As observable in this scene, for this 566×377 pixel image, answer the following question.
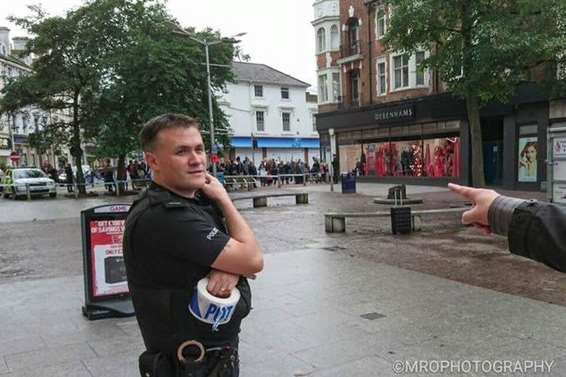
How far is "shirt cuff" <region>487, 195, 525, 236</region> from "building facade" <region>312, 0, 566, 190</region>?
800 inches

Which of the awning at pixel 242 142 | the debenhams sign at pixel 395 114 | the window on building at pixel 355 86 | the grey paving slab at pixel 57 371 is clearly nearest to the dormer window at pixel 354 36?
the window on building at pixel 355 86

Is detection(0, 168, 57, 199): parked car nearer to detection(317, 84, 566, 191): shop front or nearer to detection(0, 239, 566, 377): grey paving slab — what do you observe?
detection(317, 84, 566, 191): shop front

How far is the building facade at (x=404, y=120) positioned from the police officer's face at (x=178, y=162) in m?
20.7

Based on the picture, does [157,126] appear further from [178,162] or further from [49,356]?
[49,356]

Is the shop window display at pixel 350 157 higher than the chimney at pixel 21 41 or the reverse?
the reverse

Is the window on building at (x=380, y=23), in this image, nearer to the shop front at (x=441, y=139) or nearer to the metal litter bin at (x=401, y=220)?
the shop front at (x=441, y=139)

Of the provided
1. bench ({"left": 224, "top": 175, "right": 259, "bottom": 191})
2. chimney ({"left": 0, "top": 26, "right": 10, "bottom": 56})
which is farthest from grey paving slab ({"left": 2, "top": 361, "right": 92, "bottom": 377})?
chimney ({"left": 0, "top": 26, "right": 10, "bottom": 56})

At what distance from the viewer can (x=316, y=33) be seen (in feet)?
116

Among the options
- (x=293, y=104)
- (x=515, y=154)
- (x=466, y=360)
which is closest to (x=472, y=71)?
(x=515, y=154)

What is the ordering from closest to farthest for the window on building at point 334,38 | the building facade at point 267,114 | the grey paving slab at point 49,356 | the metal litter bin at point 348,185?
1. the grey paving slab at point 49,356
2. the metal litter bin at point 348,185
3. the window on building at point 334,38
4. the building facade at point 267,114

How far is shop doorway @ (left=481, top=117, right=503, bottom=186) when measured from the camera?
24016mm

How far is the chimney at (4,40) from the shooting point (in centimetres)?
5889

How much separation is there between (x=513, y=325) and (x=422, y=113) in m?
22.8

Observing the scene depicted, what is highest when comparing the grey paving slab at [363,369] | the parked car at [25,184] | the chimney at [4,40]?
the chimney at [4,40]
